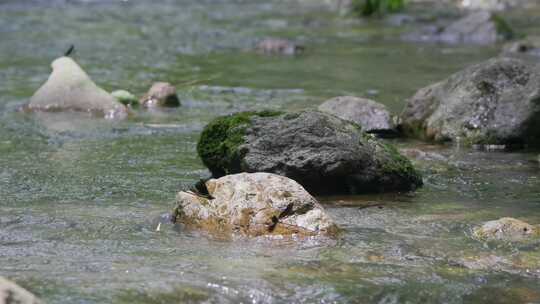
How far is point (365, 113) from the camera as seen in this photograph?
9.59 metres

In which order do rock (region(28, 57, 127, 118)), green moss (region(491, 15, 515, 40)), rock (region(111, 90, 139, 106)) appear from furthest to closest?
green moss (region(491, 15, 515, 40))
rock (region(111, 90, 139, 106))
rock (region(28, 57, 127, 118))

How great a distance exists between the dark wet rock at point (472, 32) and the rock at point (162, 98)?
27.2 feet

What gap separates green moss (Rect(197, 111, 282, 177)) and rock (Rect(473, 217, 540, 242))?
6.32 ft

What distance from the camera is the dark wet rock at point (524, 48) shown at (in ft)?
53.8

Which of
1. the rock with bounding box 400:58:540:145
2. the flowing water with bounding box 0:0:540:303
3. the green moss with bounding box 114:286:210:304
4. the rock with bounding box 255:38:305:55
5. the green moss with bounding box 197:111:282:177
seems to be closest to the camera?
the green moss with bounding box 114:286:210:304

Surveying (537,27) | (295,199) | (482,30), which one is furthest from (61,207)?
(537,27)

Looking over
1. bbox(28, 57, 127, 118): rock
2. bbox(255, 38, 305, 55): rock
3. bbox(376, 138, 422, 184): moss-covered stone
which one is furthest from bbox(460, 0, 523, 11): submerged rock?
bbox(376, 138, 422, 184): moss-covered stone

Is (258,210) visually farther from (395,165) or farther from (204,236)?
(395,165)

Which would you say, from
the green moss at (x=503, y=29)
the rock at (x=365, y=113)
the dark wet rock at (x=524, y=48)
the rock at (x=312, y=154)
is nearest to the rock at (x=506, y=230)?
the rock at (x=312, y=154)

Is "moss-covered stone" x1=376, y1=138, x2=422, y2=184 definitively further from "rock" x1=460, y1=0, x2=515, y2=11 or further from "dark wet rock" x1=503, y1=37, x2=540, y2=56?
"rock" x1=460, y1=0, x2=515, y2=11

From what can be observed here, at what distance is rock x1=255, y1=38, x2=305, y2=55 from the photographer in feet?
56.2

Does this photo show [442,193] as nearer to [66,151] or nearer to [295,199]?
[295,199]

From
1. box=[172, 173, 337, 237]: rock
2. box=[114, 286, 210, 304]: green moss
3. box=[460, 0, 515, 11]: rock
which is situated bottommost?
box=[114, 286, 210, 304]: green moss

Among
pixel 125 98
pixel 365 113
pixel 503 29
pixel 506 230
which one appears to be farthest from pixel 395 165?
pixel 503 29
